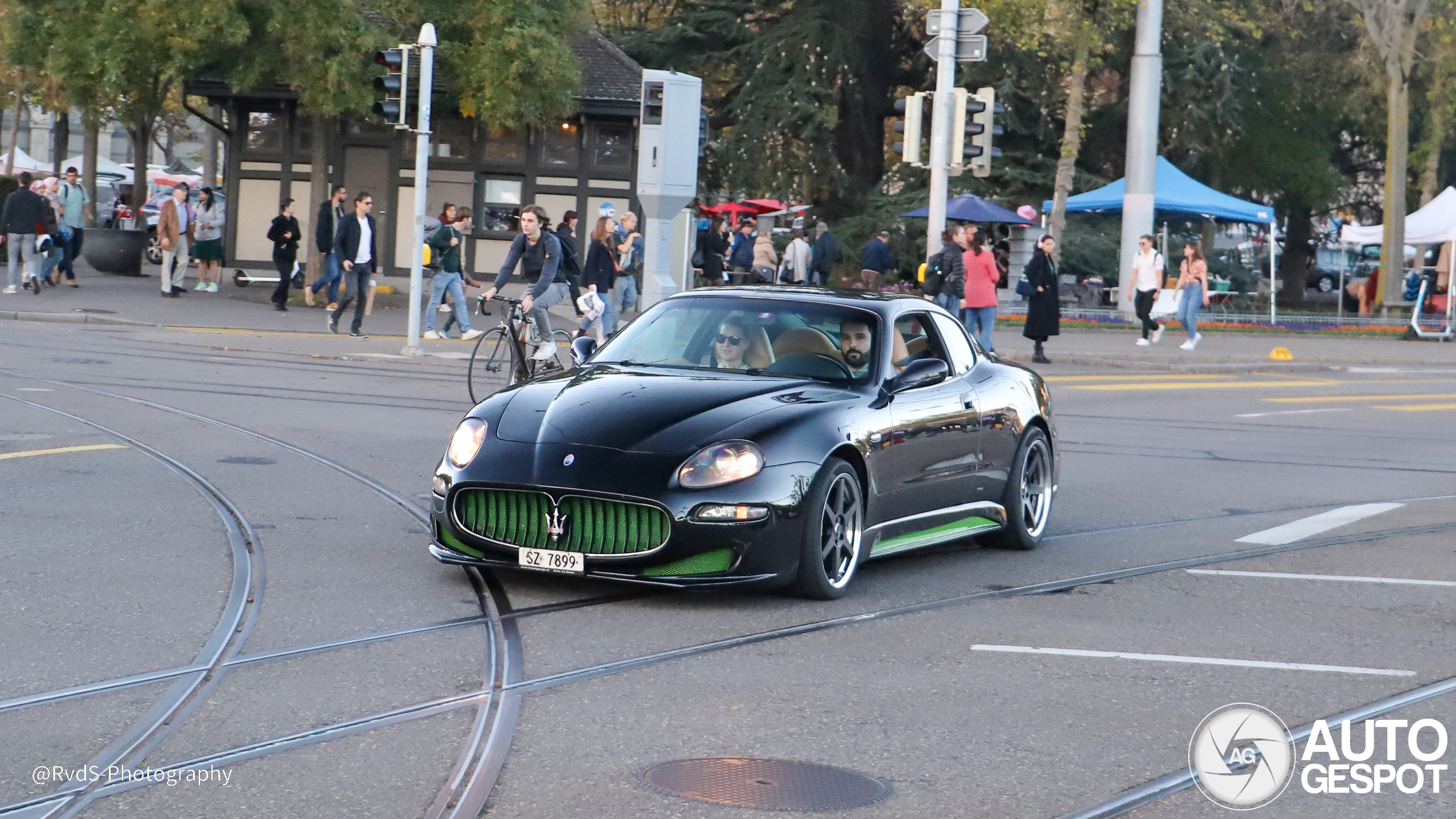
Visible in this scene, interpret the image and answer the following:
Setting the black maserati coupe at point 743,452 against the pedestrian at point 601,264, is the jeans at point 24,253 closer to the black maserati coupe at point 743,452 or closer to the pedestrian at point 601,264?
the pedestrian at point 601,264

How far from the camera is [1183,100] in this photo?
4431 centimetres

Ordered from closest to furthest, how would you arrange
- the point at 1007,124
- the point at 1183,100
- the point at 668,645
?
the point at 668,645 < the point at 1007,124 < the point at 1183,100

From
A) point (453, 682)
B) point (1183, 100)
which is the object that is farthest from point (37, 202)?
point (1183, 100)

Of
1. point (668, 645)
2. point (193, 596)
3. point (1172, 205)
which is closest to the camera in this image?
point (668, 645)

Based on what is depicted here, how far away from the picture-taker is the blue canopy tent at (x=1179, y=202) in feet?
126

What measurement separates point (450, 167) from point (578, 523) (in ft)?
92.8

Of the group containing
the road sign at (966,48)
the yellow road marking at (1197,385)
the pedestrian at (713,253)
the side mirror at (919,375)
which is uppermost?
the road sign at (966,48)

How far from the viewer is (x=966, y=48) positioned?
2397 centimetres

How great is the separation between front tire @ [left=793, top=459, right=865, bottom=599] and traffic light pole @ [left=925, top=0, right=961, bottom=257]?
15.9 m

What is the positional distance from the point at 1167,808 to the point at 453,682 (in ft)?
7.84

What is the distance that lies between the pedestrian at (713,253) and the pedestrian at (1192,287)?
7.88 m

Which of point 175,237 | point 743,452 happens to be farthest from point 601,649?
point 175,237

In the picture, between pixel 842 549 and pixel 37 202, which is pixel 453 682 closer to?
pixel 842 549

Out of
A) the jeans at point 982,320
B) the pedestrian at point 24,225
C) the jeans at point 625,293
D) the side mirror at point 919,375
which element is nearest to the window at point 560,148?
the jeans at point 625,293
